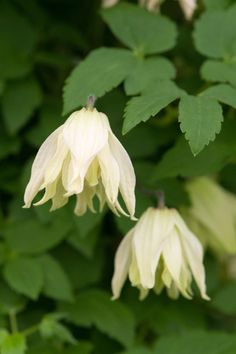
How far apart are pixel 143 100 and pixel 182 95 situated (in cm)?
7

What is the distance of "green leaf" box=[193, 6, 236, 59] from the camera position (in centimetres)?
161

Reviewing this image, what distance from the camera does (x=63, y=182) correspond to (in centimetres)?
125

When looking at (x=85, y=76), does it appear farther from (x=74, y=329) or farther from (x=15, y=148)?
(x=74, y=329)

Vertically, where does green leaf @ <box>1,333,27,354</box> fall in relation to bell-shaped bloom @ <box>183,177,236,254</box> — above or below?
above

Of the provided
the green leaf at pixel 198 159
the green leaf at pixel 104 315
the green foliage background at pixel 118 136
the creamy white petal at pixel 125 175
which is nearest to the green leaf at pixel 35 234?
the green foliage background at pixel 118 136

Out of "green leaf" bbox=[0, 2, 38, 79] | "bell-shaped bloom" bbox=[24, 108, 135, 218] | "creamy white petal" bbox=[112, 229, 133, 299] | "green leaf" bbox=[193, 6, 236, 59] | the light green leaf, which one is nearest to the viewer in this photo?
"bell-shaped bloom" bbox=[24, 108, 135, 218]

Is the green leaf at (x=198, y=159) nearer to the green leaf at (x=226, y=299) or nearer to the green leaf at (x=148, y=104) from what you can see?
the green leaf at (x=148, y=104)

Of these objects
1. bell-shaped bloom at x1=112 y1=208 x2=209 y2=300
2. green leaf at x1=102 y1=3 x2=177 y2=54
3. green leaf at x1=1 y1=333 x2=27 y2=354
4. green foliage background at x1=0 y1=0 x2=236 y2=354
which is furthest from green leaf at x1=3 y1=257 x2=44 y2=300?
green leaf at x1=102 y1=3 x2=177 y2=54

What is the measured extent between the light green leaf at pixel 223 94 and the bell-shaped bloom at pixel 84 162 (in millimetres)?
208

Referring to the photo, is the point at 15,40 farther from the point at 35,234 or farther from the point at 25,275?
the point at 25,275

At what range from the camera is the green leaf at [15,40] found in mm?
1842

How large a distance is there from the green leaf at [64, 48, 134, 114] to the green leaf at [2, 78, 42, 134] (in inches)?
12.4

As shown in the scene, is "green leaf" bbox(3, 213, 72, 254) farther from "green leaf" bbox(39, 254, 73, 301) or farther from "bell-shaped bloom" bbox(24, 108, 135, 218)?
"bell-shaped bloom" bbox(24, 108, 135, 218)

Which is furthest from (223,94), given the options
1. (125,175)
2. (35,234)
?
(35,234)
